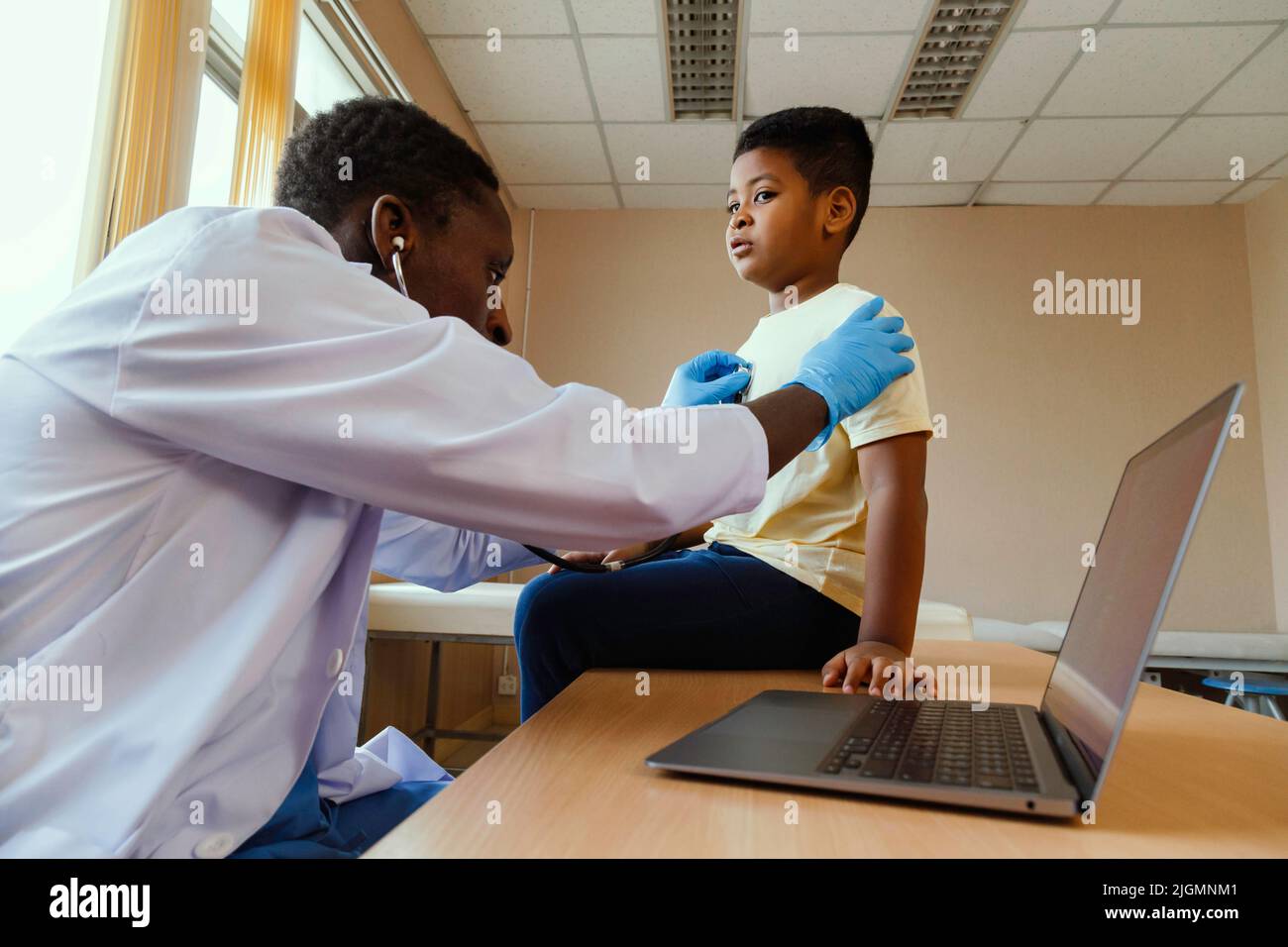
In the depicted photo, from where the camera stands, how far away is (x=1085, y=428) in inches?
171

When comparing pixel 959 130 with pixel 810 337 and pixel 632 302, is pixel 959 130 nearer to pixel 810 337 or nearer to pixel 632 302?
pixel 632 302

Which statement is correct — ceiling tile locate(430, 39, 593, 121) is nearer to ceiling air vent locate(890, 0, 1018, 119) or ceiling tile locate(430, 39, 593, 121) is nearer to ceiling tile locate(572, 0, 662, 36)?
ceiling tile locate(572, 0, 662, 36)

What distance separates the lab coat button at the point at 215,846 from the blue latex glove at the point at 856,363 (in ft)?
2.03

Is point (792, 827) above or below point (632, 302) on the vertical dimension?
below

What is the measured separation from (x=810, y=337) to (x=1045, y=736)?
72 cm

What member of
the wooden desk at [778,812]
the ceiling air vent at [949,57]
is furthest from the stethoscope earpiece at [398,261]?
the ceiling air vent at [949,57]

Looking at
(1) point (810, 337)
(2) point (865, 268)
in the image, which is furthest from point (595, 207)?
(1) point (810, 337)

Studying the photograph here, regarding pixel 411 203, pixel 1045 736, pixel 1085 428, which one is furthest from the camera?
pixel 1085 428

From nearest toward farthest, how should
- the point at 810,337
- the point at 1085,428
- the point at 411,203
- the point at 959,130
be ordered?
the point at 411,203
the point at 810,337
the point at 959,130
the point at 1085,428

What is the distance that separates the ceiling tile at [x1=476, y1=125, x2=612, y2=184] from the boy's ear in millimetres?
2766

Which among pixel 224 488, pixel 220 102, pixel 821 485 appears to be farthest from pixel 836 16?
pixel 224 488

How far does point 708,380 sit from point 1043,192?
389 cm

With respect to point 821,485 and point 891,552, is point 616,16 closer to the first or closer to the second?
point 821,485
